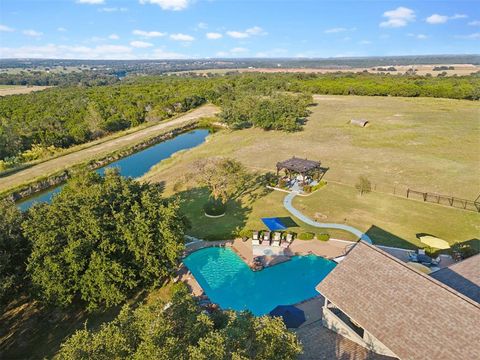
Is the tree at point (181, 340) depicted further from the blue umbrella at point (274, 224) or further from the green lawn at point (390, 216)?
the green lawn at point (390, 216)

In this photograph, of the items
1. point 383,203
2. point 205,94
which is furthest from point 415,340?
point 205,94

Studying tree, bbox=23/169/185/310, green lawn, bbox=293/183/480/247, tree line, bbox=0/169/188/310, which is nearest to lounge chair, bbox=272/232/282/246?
green lawn, bbox=293/183/480/247

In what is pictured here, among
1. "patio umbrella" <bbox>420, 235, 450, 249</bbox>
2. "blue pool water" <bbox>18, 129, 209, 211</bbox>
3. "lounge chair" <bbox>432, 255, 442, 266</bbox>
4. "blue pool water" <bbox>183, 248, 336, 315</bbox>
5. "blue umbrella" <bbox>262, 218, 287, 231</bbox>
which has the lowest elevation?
"blue pool water" <bbox>18, 129, 209, 211</bbox>

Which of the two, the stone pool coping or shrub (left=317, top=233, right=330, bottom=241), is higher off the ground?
shrub (left=317, top=233, right=330, bottom=241)

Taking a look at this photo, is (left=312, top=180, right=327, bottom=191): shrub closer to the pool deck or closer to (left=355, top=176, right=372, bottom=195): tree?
(left=355, top=176, right=372, bottom=195): tree

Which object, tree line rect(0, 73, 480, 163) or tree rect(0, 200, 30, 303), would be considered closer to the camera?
tree rect(0, 200, 30, 303)

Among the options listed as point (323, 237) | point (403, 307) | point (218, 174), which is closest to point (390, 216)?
point (323, 237)

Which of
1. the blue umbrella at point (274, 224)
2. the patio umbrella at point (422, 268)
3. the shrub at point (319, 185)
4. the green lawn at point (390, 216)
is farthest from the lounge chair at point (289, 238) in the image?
the shrub at point (319, 185)
